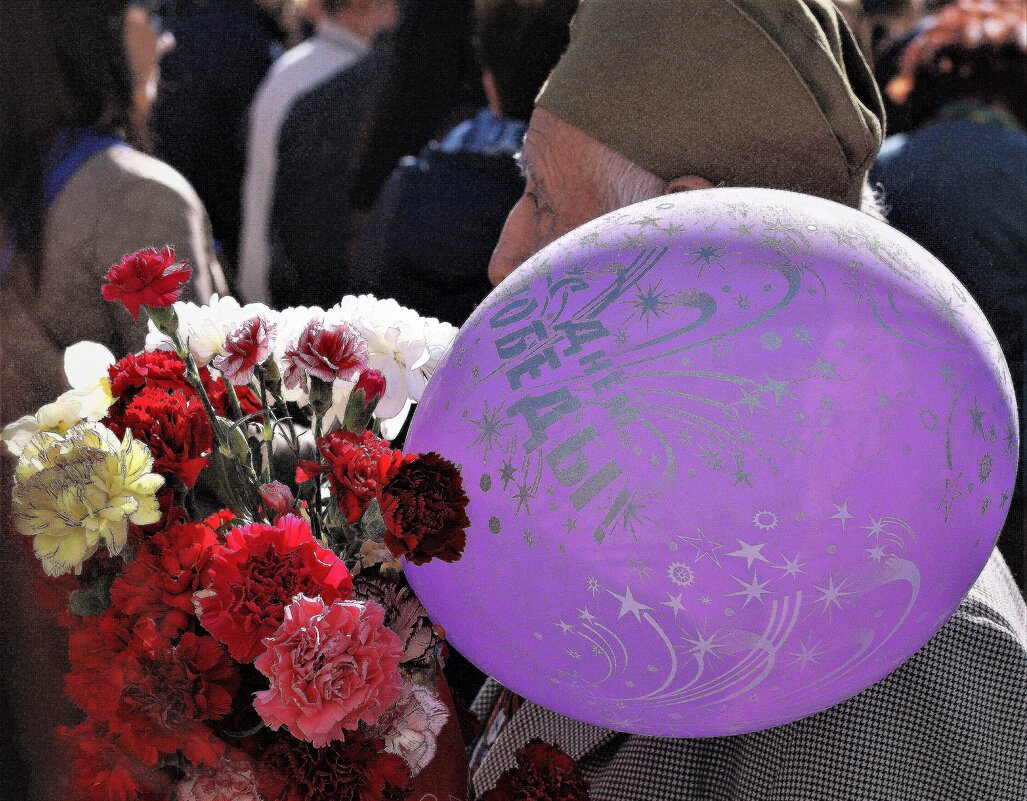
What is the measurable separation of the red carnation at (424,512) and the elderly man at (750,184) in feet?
1.76

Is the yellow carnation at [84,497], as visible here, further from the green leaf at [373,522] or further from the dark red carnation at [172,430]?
the green leaf at [373,522]

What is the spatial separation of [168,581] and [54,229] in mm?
1001

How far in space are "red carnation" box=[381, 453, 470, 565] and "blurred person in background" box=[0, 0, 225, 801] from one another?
1.38 ft

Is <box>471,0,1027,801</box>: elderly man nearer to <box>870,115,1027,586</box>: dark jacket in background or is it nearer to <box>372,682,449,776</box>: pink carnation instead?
<box>372,682,449,776</box>: pink carnation

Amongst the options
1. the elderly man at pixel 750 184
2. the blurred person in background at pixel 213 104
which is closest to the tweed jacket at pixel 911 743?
the elderly man at pixel 750 184

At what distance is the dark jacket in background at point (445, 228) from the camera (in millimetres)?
3002

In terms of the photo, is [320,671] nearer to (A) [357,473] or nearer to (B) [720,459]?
(A) [357,473]

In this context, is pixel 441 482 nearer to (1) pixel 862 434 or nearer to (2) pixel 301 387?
(2) pixel 301 387

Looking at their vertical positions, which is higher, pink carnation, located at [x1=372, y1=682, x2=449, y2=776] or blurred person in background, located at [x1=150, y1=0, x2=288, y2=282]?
pink carnation, located at [x1=372, y1=682, x2=449, y2=776]

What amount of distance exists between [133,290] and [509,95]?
7.02 feet

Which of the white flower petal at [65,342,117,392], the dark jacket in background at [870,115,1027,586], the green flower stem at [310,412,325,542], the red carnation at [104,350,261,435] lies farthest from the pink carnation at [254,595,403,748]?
the dark jacket in background at [870,115,1027,586]

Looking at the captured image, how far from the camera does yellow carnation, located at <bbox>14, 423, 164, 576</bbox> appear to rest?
987 millimetres

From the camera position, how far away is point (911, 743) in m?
1.37

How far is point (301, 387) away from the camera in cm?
118
